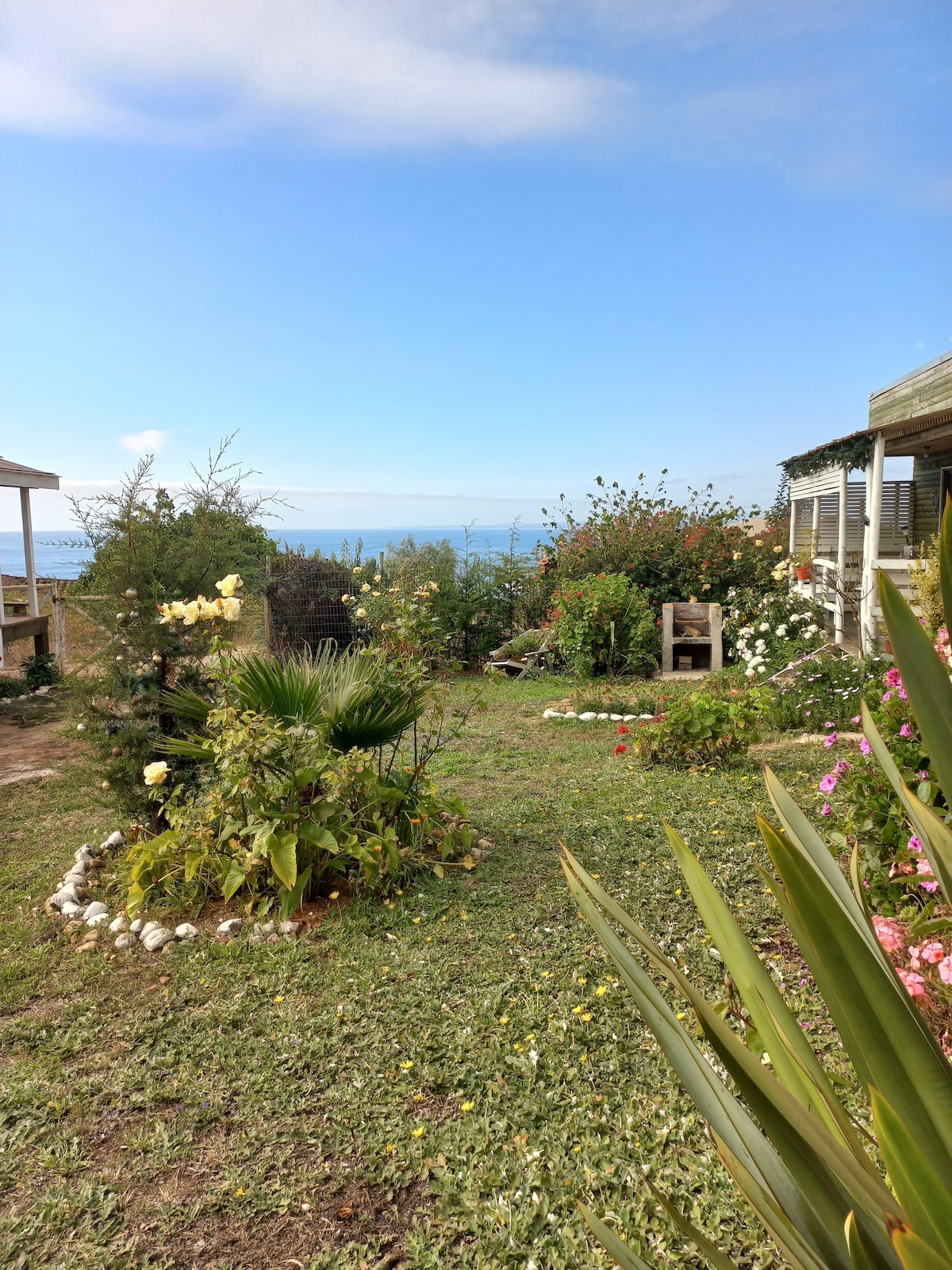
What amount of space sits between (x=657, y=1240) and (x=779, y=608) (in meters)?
8.43

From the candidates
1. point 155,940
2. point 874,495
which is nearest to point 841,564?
point 874,495

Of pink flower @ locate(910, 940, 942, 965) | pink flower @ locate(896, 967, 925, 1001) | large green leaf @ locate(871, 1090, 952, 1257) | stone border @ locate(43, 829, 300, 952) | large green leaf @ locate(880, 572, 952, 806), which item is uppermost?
large green leaf @ locate(880, 572, 952, 806)

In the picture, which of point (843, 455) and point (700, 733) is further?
point (843, 455)

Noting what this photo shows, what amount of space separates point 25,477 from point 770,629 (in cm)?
1013

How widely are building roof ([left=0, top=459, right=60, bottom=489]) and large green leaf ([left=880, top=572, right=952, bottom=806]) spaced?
11.4 metres

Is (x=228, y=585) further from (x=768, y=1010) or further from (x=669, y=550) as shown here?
(x=669, y=550)

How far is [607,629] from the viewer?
966 centimetres

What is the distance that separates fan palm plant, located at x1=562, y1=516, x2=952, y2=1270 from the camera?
64cm

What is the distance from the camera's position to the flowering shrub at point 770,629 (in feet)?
26.5

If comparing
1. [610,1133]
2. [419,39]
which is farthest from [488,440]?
[610,1133]

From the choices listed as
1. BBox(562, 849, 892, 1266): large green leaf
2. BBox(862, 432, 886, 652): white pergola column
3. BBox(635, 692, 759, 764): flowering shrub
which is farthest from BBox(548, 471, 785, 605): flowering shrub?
BBox(562, 849, 892, 1266): large green leaf

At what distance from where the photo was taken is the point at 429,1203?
188cm

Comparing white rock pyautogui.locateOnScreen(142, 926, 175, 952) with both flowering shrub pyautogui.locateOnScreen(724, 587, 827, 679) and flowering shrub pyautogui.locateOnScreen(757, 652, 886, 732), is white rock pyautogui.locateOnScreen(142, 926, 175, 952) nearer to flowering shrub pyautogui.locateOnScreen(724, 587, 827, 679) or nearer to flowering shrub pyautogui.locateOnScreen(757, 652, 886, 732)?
flowering shrub pyautogui.locateOnScreen(757, 652, 886, 732)

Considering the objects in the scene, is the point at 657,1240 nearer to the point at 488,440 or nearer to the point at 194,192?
the point at 194,192
